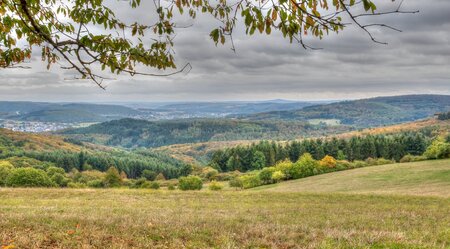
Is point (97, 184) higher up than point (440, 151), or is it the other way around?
point (440, 151)

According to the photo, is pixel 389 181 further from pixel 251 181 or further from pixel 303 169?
pixel 251 181

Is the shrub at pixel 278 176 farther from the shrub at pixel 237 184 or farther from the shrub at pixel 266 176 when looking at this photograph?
the shrub at pixel 237 184

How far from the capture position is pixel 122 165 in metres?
172

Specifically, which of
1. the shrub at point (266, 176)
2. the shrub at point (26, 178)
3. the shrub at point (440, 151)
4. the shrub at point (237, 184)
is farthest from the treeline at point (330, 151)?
the shrub at point (26, 178)

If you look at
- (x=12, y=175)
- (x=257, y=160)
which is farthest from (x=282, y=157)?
(x=12, y=175)

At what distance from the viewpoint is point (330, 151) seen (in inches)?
5064

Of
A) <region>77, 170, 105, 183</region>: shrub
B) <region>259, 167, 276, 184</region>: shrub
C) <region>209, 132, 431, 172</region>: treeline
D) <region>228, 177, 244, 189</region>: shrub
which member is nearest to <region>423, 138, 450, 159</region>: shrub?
<region>209, 132, 431, 172</region>: treeline

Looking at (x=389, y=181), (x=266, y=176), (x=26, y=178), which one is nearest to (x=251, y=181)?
(x=266, y=176)

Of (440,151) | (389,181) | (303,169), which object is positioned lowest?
(303,169)

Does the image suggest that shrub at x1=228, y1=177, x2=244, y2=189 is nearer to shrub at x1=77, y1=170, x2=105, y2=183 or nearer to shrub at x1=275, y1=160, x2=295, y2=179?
shrub at x1=275, y1=160, x2=295, y2=179

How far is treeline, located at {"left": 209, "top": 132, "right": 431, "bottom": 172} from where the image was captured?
397ft

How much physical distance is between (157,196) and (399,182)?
4486 centimetres

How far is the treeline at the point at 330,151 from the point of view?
121m

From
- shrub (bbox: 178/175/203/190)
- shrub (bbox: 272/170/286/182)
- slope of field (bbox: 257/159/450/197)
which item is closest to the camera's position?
slope of field (bbox: 257/159/450/197)
